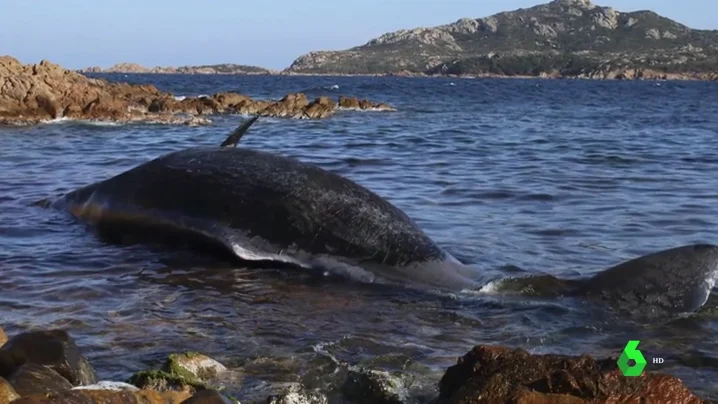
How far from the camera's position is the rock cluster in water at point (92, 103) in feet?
95.1

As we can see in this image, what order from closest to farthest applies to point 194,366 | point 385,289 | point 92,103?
1. point 194,366
2. point 385,289
3. point 92,103

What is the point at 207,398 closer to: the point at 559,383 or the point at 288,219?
the point at 559,383

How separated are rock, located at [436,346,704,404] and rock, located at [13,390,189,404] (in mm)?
1218

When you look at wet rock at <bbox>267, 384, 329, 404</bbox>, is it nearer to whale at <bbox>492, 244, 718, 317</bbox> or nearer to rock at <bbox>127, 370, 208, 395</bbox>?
rock at <bbox>127, 370, 208, 395</bbox>

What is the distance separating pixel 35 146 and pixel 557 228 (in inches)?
523

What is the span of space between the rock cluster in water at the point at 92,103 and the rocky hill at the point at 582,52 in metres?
122

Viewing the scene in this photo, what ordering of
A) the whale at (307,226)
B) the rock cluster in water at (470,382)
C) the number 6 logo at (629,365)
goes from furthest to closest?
the whale at (307,226)
the number 6 logo at (629,365)
the rock cluster in water at (470,382)

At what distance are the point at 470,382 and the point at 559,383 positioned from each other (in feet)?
1.22

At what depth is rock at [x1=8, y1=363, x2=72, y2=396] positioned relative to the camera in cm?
370

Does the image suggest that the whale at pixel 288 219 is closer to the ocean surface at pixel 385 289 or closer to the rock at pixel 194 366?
the ocean surface at pixel 385 289

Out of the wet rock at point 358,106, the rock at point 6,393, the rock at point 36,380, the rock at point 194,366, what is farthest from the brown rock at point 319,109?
the rock at point 6,393

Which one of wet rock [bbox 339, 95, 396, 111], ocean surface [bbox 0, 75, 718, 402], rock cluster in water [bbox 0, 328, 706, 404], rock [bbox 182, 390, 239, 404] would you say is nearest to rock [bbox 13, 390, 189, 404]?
rock cluster in water [bbox 0, 328, 706, 404]

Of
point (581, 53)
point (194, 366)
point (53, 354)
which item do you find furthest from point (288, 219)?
point (581, 53)

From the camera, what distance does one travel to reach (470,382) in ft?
12.6
